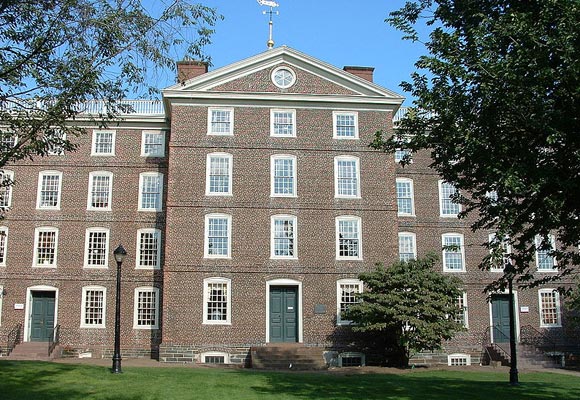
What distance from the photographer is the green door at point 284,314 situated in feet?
89.2

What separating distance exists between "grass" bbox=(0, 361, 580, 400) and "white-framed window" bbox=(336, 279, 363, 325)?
8.48 metres

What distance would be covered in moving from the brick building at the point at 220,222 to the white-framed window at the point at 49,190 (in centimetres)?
7

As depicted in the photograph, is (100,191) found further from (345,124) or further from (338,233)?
(345,124)

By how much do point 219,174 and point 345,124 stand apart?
243 inches

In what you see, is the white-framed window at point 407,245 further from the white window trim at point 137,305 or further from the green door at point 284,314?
the white window trim at point 137,305

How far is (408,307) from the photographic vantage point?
24406mm

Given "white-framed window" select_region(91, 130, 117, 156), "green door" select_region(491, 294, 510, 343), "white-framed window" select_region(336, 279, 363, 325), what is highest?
"white-framed window" select_region(91, 130, 117, 156)

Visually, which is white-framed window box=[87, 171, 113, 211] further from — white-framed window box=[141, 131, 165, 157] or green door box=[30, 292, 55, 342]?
green door box=[30, 292, 55, 342]

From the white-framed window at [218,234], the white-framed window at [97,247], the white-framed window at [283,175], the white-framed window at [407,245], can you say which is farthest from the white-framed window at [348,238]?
the white-framed window at [97,247]

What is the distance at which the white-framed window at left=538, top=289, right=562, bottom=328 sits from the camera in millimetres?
30766

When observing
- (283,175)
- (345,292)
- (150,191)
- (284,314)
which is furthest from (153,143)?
(345,292)

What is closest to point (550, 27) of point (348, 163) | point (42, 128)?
point (42, 128)

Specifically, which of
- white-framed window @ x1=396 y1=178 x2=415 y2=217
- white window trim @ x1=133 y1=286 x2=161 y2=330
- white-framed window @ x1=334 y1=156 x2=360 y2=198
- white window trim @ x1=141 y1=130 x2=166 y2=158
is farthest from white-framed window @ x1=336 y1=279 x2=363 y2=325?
white window trim @ x1=141 y1=130 x2=166 y2=158

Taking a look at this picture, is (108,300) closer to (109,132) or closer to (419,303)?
(109,132)
